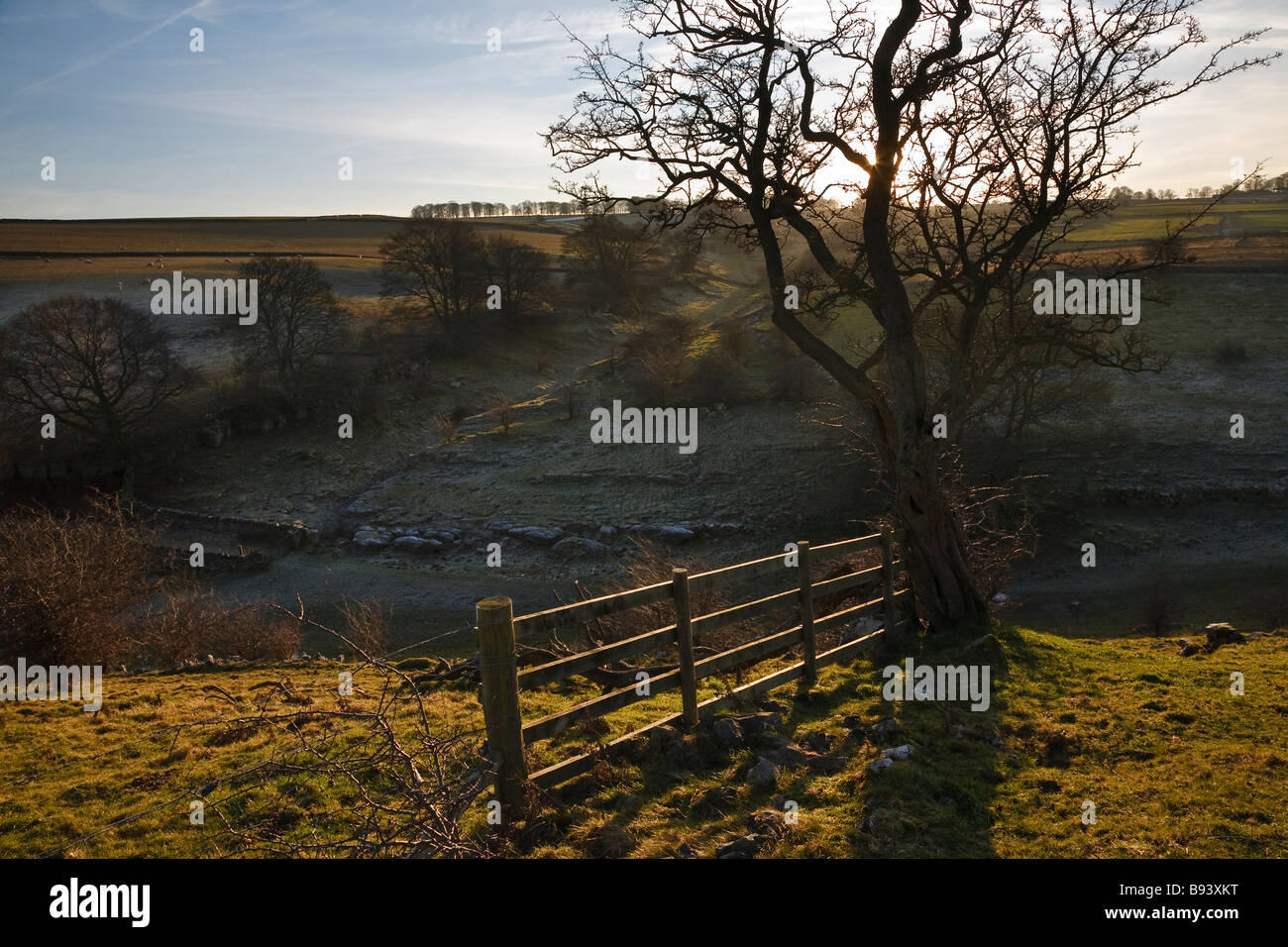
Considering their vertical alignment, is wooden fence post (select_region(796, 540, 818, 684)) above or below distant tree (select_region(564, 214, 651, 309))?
below

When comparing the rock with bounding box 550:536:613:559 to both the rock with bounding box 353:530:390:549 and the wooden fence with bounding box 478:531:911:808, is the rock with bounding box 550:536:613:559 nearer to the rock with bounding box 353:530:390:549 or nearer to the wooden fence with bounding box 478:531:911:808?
the rock with bounding box 353:530:390:549

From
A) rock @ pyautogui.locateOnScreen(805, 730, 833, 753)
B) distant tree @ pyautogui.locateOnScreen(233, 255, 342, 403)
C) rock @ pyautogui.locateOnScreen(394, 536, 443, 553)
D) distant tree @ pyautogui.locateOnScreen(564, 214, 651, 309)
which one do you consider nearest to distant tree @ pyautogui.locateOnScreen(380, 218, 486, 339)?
distant tree @ pyautogui.locateOnScreen(233, 255, 342, 403)

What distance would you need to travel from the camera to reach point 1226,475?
27047 mm

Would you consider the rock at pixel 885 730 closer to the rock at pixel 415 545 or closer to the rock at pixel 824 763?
the rock at pixel 824 763

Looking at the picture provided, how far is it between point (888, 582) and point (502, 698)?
688 centimetres

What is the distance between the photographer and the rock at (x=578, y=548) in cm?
2700

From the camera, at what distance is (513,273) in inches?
2275

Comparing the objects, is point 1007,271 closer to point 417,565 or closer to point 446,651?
point 446,651

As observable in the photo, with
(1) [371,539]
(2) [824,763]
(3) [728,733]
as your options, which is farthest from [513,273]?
(2) [824,763]

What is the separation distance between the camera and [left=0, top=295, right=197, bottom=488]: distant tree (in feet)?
106

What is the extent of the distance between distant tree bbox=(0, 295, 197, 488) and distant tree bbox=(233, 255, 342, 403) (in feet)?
18.3

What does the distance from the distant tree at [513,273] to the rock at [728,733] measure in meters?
52.1

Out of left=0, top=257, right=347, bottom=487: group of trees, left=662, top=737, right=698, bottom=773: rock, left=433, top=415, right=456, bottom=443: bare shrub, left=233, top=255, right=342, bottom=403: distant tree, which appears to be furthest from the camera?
left=233, top=255, right=342, bottom=403: distant tree
